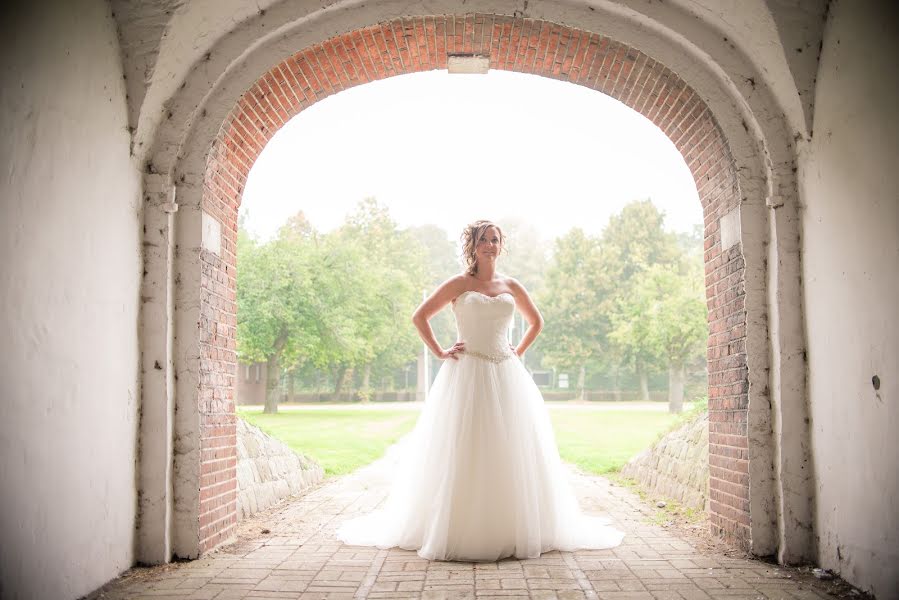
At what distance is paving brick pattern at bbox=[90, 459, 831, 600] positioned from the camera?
3943mm

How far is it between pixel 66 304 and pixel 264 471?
405cm

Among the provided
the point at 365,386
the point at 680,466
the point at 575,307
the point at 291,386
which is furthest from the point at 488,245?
the point at 291,386

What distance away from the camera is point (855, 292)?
3996 millimetres

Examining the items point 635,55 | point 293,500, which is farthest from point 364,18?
point 293,500

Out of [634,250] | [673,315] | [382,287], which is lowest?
[673,315]

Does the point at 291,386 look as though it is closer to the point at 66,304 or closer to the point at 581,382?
the point at 581,382

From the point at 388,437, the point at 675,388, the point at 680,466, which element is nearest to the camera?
the point at 680,466

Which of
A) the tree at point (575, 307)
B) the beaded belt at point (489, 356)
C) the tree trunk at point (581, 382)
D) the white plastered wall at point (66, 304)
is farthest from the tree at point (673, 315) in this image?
the white plastered wall at point (66, 304)

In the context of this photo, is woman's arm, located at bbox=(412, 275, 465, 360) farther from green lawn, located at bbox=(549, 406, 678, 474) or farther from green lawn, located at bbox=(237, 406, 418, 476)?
green lawn, located at bbox=(549, 406, 678, 474)

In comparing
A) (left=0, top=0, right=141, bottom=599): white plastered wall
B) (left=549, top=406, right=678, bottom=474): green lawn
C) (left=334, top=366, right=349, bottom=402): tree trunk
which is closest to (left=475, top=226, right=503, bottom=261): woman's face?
(left=0, top=0, right=141, bottom=599): white plastered wall

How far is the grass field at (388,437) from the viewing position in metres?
11.3

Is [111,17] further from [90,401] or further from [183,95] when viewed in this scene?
[90,401]

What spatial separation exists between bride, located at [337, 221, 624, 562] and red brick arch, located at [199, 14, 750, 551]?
1.02m

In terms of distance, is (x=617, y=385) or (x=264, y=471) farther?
(x=617, y=385)
